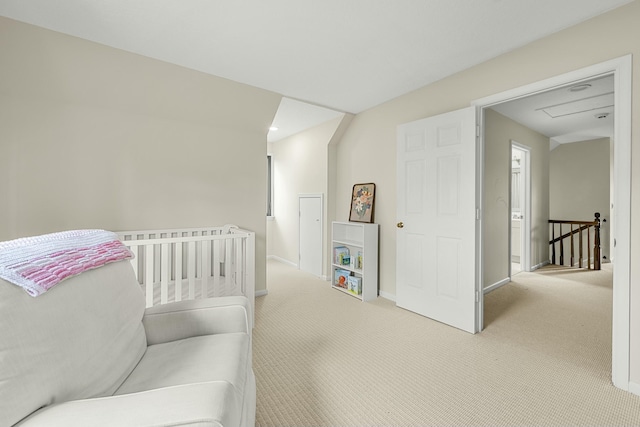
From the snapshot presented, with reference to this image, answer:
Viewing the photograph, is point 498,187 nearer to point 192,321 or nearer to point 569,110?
point 569,110

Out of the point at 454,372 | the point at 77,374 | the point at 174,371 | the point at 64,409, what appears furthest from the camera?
the point at 454,372

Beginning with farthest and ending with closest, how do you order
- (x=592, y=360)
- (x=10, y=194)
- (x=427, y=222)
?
1. (x=427, y=222)
2. (x=10, y=194)
3. (x=592, y=360)

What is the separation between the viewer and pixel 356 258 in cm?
357

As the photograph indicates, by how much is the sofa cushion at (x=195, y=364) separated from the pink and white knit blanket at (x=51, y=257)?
477 millimetres

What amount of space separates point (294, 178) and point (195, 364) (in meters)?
3.96

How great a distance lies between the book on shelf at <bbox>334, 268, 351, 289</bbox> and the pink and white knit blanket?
8.70 feet

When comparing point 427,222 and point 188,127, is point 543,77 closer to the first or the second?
point 427,222

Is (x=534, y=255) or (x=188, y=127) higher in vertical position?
(x=188, y=127)

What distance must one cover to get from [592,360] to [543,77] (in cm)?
211

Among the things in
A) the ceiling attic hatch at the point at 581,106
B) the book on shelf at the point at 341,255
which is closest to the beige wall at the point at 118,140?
the book on shelf at the point at 341,255

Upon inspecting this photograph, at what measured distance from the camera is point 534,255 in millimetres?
4695

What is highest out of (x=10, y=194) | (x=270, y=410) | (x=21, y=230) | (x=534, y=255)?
(x=10, y=194)

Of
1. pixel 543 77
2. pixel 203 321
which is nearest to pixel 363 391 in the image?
pixel 203 321

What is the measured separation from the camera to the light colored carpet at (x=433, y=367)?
1.49 m
